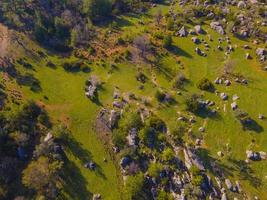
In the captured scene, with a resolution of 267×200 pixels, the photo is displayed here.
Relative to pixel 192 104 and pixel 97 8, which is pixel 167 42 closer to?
pixel 192 104

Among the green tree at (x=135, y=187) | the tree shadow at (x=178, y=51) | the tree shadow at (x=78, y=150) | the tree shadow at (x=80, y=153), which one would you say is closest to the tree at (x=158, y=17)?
the tree shadow at (x=178, y=51)

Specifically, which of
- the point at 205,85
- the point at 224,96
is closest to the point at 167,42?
the point at 205,85

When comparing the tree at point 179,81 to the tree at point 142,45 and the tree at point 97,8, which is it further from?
the tree at point 97,8

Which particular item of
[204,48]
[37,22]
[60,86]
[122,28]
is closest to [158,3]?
[122,28]

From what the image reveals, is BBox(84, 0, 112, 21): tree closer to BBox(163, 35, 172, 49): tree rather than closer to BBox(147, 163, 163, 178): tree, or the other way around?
BBox(163, 35, 172, 49): tree

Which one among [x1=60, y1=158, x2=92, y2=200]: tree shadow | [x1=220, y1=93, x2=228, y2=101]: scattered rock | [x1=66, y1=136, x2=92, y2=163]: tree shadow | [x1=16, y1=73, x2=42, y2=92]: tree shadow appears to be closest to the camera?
[x1=60, y1=158, x2=92, y2=200]: tree shadow

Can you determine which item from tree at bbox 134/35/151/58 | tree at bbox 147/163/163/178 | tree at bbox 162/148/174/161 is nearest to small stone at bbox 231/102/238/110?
tree at bbox 162/148/174/161

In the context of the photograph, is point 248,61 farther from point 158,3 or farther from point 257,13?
point 158,3
